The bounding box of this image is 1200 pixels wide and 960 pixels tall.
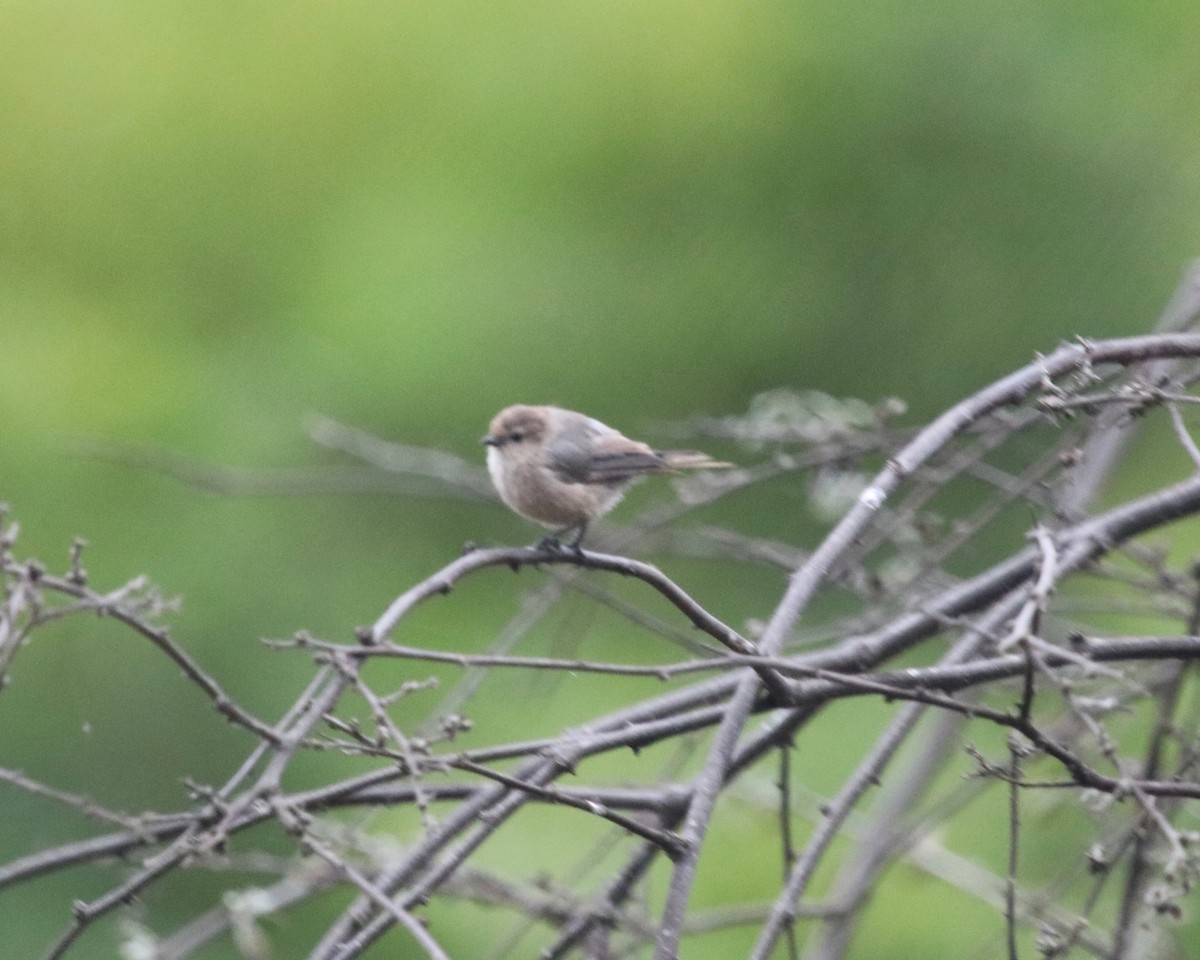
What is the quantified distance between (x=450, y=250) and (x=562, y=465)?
7.55 ft

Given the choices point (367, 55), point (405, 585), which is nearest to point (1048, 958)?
point (405, 585)

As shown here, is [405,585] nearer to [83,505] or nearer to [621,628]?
[621,628]

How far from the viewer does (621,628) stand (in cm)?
459

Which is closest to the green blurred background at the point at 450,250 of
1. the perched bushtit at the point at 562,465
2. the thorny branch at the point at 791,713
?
the perched bushtit at the point at 562,465

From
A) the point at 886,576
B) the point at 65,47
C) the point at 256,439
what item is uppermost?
the point at 65,47

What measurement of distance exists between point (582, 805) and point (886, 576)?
1.52 metres

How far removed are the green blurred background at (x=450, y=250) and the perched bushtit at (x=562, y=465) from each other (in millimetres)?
Answer: 1322

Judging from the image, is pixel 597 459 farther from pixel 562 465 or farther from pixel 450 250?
pixel 450 250

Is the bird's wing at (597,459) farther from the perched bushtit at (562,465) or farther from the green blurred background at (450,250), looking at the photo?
the green blurred background at (450,250)

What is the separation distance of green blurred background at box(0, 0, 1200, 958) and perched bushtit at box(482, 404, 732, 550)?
1.32m

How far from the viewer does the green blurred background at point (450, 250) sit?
455cm

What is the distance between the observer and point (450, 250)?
4996 millimetres

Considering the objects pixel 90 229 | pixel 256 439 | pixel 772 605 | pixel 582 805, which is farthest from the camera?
pixel 90 229

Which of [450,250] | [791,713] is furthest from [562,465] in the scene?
[450,250]
